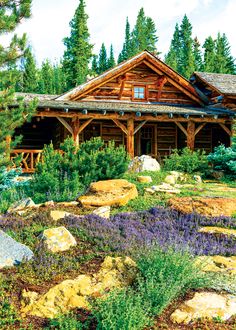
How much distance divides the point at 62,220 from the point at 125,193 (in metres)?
3.27

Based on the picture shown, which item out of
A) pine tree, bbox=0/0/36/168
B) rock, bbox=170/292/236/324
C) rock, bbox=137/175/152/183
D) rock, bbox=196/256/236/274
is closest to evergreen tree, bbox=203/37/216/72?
rock, bbox=137/175/152/183

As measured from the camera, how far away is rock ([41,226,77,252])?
668 centimetres

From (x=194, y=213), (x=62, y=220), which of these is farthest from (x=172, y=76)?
(x=62, y=220)

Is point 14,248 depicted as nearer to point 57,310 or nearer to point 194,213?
point 57,310

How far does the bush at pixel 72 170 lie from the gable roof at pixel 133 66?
800cm

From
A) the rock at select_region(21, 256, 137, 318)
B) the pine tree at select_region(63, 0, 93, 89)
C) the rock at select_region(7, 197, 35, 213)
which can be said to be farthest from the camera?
the pine tree at select_region(63, 0, 93, 89)

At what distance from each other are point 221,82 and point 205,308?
851 inches

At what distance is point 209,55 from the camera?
62844mm

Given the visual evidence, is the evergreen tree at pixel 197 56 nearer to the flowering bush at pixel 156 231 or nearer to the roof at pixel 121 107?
the roof at pixel 121 107

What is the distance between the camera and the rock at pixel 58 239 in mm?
6684

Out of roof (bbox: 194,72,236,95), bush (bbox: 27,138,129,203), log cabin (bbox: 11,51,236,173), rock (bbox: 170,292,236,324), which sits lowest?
rock (bbox: 170,292,236,324)

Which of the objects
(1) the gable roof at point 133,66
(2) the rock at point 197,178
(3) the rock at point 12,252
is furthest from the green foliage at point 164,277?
(1) the gable roof at point 133,66

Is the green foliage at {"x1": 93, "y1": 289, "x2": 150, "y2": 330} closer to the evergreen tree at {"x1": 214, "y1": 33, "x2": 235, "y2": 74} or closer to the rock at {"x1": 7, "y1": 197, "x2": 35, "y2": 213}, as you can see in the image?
the rock at {"x1": 7, "y1": 197, "x2": 35, "y2": 213}

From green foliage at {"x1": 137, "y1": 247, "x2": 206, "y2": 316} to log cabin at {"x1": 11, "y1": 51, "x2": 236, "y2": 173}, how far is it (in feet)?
45.1
